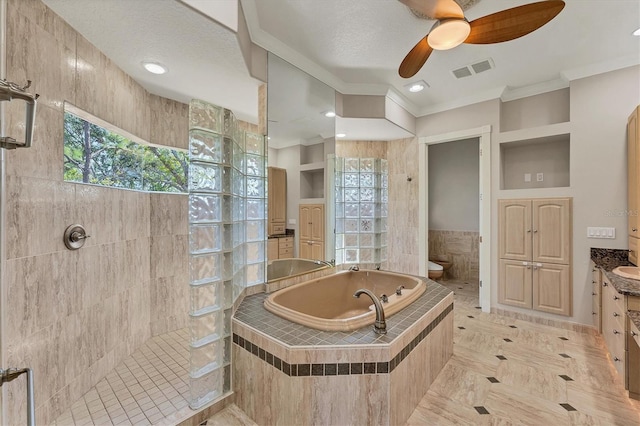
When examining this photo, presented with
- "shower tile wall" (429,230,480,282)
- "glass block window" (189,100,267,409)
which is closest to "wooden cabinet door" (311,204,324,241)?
"glass block window" (189,100,267,409)

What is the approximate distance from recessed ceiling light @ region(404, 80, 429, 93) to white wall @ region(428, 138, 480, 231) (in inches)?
82.7

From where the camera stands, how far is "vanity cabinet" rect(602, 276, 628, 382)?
74.2 inches

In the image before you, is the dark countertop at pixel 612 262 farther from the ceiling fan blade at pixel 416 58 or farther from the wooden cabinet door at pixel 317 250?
the wooden cabinet door at pixel 317 250

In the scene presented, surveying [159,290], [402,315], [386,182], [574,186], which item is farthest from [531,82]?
[159,290]

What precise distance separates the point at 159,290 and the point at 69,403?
108 cm

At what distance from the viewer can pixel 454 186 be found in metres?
5.13

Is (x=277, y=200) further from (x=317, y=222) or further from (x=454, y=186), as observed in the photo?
(x=454, y=186)

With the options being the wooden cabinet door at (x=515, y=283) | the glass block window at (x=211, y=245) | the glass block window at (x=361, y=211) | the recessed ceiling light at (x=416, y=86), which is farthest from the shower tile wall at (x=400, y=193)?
the glass block window at (x=211, y=245)

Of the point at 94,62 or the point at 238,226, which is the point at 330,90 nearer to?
the point at 238,226

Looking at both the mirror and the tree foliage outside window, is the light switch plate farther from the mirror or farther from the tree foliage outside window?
the tree foliage outside window

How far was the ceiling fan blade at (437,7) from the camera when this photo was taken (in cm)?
155

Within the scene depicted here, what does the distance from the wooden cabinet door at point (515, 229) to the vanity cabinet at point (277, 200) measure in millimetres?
2721

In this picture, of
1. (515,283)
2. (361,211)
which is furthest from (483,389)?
(361,211)

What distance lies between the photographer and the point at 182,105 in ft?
9.45
